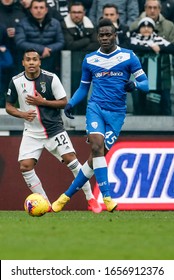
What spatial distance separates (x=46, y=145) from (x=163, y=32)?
150 inches

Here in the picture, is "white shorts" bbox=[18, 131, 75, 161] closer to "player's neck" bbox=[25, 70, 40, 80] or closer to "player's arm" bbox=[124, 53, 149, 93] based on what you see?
"player's neck" bbox=[25, 70, 40, 80]

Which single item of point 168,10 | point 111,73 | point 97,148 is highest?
point 111,73

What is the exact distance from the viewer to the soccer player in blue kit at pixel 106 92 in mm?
13523

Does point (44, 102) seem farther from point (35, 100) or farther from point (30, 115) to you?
point (30, 115)

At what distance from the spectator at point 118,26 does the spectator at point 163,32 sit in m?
0.17

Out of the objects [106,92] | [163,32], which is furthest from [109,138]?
[163,32]

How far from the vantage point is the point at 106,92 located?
1370 centimetres

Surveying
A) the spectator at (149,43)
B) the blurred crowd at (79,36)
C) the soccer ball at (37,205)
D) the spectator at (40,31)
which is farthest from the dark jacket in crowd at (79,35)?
the soccer ball at (37,205)

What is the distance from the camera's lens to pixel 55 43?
17.2 m

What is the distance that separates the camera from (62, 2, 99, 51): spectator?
17.2m

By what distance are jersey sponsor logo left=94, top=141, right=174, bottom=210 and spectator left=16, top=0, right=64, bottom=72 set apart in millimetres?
2136

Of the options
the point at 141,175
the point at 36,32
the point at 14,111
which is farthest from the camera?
the point at 36,32

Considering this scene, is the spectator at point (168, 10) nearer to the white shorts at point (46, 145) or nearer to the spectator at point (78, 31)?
the spectator at point (78, 31)
